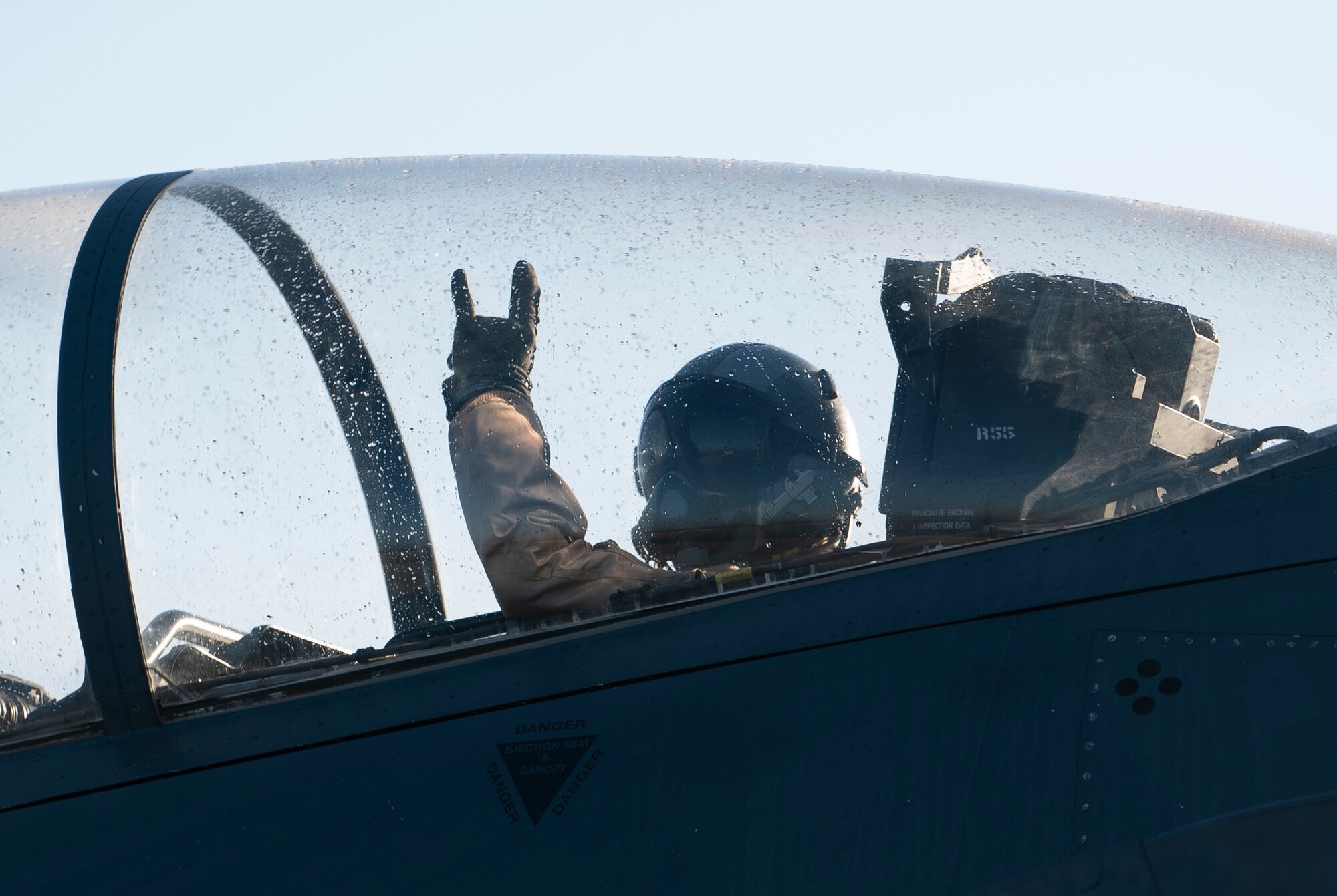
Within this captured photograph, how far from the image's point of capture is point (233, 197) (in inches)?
94.3

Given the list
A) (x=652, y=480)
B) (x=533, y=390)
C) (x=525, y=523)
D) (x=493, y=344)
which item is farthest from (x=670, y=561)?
(x=493, y=344)

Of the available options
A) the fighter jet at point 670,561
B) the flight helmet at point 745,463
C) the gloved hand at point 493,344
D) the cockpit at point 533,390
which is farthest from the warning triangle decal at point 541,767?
the gloved hand at point 493,344

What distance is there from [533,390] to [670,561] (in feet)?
1.41

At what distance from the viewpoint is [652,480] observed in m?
2.11

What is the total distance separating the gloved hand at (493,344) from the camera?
208 cm

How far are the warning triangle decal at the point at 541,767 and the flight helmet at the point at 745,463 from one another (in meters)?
0.40

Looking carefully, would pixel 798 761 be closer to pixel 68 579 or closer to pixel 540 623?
pixel 540 623

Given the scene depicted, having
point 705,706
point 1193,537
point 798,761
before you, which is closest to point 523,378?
point 705,706

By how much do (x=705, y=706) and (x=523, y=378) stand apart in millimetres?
737

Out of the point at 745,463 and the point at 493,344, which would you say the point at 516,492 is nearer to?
the point at 493,344

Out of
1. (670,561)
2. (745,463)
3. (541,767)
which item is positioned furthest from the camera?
(745,463)

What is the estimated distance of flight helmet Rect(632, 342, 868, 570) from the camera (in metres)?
2.03

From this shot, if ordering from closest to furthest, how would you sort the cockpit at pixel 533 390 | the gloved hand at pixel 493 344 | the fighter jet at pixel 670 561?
the fighter jet at pixel 670 561, the cockpit at pixel 533 390, the gloved hand at pixel 493 344

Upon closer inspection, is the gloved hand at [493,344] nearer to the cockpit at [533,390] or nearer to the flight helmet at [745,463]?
the cockpit at [533,390]
